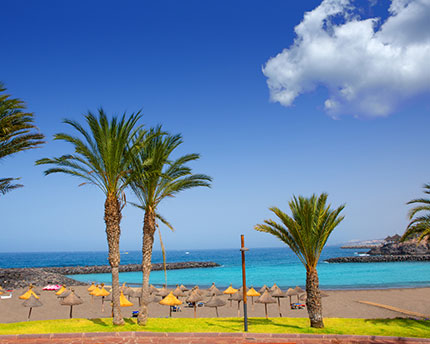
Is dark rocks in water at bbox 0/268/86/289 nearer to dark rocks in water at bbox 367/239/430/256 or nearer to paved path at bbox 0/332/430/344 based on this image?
paved path at bbox 0/332/430/344

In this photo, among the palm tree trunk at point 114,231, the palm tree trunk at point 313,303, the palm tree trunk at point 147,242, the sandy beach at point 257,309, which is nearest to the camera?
the palm tree trunk at point 313,303

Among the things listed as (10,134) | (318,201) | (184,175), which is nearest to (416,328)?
(318,201)

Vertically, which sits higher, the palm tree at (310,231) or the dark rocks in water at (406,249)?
the palm tree at (310,231)

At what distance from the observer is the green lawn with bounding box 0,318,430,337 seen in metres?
15.5

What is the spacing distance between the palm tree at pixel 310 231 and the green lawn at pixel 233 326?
146 cm

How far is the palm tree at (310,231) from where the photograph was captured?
17422mm

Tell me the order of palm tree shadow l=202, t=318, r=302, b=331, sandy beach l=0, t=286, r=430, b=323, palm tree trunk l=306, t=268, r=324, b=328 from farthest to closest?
sandy beach l=0, t=286, r=430, b=323, palm tree trunk l=306, t=268, r=324, b=328, palm tree shadow l=202, t=318, r=302, b=331

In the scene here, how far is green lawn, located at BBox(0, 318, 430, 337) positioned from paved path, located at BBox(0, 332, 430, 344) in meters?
0.93

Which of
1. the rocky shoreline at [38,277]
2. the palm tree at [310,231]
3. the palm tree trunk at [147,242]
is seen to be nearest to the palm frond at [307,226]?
the palm tree at [310,231]

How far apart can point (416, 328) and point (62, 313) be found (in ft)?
94.4

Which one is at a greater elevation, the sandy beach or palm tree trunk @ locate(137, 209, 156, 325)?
palm tree trunk @ locate(137, 209, 156, 325)

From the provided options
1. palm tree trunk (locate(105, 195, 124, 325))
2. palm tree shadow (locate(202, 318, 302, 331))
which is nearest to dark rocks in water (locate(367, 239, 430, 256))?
palm tree shadow (locate(202, 318, 302, 331))

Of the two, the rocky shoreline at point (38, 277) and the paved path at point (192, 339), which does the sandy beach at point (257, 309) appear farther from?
the rocky shoreline at point (38, 277)

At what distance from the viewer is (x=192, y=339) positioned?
14438mm
